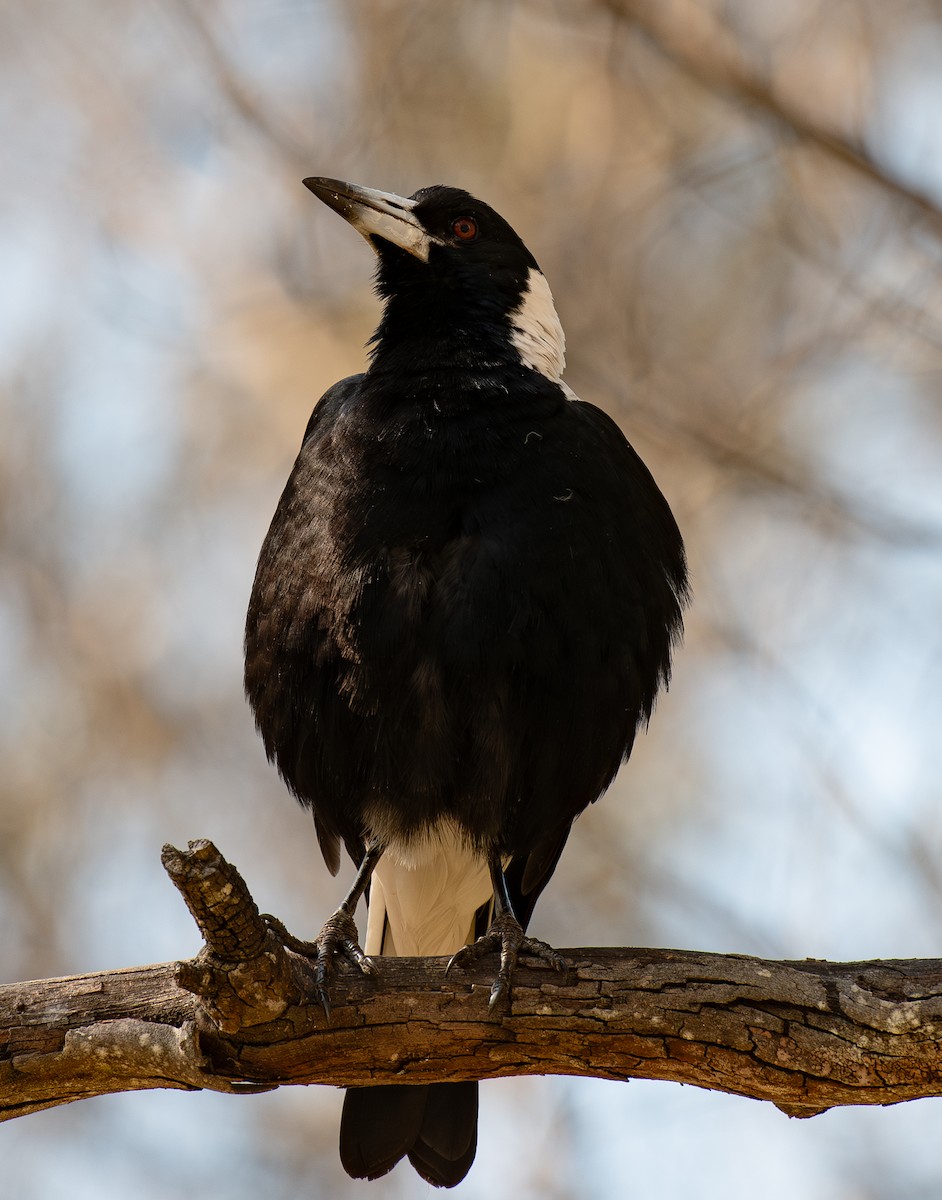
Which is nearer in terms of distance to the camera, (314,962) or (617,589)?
(314,962)

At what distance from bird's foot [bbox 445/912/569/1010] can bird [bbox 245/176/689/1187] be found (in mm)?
21

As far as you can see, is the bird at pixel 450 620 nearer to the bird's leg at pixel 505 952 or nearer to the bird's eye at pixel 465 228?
the bird's leg at pixel 505 952

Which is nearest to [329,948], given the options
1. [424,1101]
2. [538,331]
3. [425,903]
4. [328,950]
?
[328,950]

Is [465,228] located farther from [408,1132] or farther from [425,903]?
[408,1132]

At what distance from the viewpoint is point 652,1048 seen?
2.74 metres

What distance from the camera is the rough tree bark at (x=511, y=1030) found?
266 centimetres

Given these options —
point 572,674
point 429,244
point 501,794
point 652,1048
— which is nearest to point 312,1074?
point 652,1048

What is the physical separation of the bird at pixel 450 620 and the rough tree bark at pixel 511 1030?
0.28 m

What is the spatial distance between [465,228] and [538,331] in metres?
0.34

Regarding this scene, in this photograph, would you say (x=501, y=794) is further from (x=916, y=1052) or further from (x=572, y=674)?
(x=916, y=1052)

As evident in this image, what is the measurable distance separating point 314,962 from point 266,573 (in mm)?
1107

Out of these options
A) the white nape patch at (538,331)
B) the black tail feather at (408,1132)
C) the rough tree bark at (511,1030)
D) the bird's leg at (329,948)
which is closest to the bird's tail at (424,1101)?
the black tail feather at (408,1132)

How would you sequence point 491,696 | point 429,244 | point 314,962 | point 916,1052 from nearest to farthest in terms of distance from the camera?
1. point 916,1052
2. point 314,962
3. point 491,696
4. point 429,244

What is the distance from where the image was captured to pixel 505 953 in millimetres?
2936
